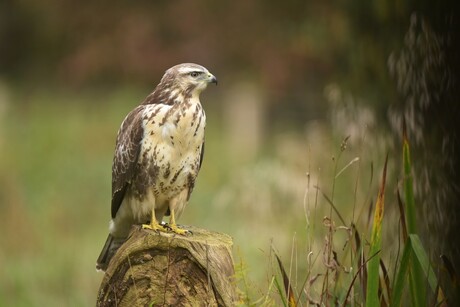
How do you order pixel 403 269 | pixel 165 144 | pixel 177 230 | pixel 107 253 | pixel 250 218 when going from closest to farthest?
1. pixel 403 269
2. pixel 177 230
3. pixel 165 144
4. pixel 107 253
5. pixel 250 218

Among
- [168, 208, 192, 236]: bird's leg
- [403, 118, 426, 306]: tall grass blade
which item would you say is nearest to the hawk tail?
[168, 208, 192, 236]: bird's leg

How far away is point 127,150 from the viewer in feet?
14.3

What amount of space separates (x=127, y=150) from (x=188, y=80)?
410mm

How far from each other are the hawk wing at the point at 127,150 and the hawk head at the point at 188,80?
0.58ft

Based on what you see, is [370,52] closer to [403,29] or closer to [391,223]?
[403,29]

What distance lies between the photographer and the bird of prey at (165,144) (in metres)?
4.25

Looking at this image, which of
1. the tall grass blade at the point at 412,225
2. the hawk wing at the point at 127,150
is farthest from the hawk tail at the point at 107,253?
the tall grass blade at the point at 412,225

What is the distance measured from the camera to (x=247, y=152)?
12.8 m

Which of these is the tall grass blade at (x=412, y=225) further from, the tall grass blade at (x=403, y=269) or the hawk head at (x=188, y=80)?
the hawk head at (x=188, y=80)

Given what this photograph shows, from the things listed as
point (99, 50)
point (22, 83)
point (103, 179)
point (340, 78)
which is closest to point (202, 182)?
point (103, 179)

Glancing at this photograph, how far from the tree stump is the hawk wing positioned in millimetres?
708

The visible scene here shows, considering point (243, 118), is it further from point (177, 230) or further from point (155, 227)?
point (177, 230)

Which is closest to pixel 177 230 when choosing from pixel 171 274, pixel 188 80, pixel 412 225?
pixel 171 274

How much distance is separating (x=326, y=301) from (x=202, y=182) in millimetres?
7172
